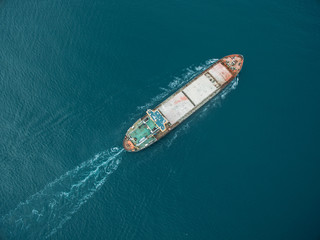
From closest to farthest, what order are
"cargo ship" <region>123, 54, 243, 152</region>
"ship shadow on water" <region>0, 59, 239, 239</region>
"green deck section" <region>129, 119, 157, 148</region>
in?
1. "ship shadow on water" <region>0, 59, 239, 239</region>
2. "green deck section" <region>129, 119, 157, 148</region>
3. "cargo ship" <region>123, 54, 243, 152</region>

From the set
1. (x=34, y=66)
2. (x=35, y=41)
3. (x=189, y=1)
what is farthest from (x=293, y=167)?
(x=35, y=41)

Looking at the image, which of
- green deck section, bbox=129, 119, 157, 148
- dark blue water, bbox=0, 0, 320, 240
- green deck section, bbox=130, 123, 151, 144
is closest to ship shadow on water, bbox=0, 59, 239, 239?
dark blue water, bbox=0, 0, 320, 240

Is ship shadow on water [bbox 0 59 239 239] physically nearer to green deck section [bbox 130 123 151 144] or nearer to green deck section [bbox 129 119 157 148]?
green deck section [bbox 129 119 157 148]

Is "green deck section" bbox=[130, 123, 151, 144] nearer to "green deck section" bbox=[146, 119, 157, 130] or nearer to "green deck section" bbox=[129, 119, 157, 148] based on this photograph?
"green deck section" bbox=[129, 119, 157, 148]

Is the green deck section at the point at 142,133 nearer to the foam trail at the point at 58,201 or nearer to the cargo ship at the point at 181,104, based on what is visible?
the cargo ship at the point at 181,104


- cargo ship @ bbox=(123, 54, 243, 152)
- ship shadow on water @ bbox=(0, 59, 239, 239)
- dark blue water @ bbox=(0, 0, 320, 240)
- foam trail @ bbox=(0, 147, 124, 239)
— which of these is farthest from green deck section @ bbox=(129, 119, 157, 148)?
foam trail @ bbox=(0, 147, 124, 239)

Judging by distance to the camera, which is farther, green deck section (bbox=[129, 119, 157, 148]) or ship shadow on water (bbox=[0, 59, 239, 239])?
green deck section (bbox=[129, 119, 157, 148])

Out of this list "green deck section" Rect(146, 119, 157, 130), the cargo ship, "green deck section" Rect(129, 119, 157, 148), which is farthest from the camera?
"green deck section" Rect(146, 119, 157, 130)

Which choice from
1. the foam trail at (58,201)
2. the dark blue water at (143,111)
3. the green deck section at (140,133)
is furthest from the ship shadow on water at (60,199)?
the green deck section at (140,133)
